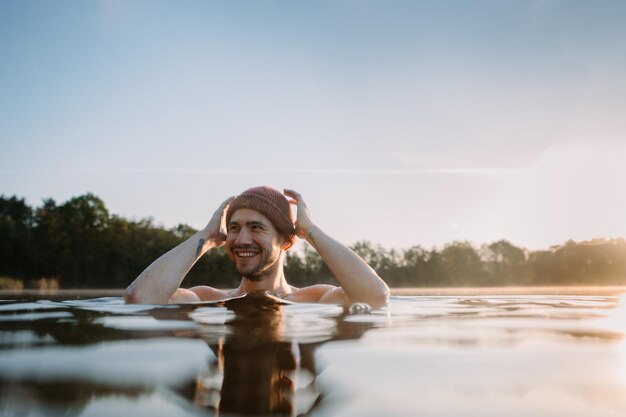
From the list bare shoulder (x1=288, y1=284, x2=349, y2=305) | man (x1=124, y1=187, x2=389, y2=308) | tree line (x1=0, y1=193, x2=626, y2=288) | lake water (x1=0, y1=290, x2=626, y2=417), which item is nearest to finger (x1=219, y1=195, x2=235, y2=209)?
man (x1=124, y1=187, x2=389, y2=308)

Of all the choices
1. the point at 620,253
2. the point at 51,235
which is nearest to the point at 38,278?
the point at 51,235

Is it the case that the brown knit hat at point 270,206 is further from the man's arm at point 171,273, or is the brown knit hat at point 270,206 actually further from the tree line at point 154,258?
the tree line at point 154,258

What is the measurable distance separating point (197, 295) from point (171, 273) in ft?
2.57

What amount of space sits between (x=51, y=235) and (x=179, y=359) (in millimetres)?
57995

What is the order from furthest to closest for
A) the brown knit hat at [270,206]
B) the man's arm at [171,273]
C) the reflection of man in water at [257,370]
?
the brown knit hat at [270,206] < the man's arm at [171,273] < the reflection of man in water at [257,370]

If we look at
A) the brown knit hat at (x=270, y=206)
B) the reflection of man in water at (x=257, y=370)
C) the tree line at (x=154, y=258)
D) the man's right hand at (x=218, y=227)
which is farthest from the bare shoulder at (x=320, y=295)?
the tree line at (x=154, y=258)

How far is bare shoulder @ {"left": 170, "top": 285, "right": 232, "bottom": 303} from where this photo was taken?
4.81 metres

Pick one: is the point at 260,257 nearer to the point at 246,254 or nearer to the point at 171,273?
the point at 246,254

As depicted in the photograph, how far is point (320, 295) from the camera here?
212 inches

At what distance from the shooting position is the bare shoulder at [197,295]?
4806mm

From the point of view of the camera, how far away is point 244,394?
121 centimetres

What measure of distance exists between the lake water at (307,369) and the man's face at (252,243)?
7.20ft

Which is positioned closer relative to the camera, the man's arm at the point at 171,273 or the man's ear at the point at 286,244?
the man's arm at the point at 171,273

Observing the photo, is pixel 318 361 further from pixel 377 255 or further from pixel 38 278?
pixel 377 255
